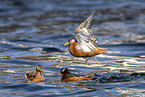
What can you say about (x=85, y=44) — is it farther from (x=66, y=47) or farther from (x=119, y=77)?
(x=66, y=47)

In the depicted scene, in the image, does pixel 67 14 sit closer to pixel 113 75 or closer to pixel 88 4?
pixel 88 4

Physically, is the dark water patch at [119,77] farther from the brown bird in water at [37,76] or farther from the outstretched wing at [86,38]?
the outstretched wing at [86,38]

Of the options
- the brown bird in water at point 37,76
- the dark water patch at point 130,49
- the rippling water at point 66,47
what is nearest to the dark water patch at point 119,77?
the rippling water at point 66,47

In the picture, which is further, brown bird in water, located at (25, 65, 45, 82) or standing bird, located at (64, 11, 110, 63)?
brown bird in water, located at (25, 65, 45, 82)

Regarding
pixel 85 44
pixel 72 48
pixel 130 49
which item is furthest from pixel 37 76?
pixel 130 49

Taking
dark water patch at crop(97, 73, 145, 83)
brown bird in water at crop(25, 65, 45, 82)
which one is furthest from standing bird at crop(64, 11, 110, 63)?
dark water patch at crop(97, 73, 145, 83)

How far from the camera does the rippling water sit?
38.5 ft

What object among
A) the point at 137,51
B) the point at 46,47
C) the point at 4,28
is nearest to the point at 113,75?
the point at 137,51

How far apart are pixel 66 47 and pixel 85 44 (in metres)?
10.9

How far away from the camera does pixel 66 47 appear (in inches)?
789

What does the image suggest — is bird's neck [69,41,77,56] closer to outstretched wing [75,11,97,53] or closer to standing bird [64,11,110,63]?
standing bird [64,11,110,63]

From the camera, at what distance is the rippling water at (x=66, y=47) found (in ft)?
38.5

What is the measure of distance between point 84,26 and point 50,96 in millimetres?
2792

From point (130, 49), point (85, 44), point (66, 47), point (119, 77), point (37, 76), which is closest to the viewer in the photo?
point (85, 44)
